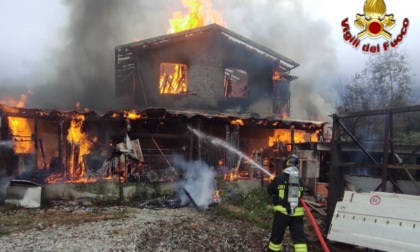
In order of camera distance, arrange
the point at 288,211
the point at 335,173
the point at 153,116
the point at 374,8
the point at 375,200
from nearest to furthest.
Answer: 1. the point at 288,211
2. the point at 375,200
3. the point at 335,173
4. the point at 374,8
5. the point at 153,116

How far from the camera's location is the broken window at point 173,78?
735 inches

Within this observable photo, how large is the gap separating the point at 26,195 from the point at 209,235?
659 cm

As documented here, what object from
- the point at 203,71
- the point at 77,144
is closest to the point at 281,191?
the point at 77,144

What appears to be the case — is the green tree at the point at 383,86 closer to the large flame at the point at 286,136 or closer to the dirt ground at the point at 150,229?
the large flame at the point at 286,136

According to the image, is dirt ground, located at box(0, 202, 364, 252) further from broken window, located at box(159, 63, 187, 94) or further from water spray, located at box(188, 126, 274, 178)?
broken window, located at box(159, 63, 187, 94)

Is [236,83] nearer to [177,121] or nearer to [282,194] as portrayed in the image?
[177,121]

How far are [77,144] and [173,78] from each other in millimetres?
6263

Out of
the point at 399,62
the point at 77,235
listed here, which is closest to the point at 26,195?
the point at 77,235

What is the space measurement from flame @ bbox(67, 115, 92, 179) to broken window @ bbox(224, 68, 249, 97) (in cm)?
793

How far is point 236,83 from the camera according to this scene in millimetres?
20734

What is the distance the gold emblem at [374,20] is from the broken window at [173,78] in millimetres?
8695

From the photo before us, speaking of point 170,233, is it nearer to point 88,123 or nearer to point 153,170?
point 153,170

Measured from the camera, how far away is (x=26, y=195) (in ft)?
38.1

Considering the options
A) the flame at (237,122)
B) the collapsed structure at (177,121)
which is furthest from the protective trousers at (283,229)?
the flame at (237,122)
